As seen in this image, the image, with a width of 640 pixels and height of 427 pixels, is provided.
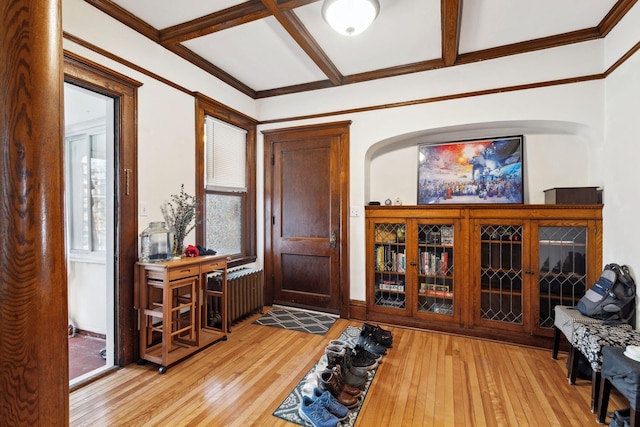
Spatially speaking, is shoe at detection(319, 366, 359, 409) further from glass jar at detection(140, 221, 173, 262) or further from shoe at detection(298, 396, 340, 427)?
glass jar at detection(140, 221, 173, 262)

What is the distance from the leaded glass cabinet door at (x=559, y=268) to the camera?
2738mm

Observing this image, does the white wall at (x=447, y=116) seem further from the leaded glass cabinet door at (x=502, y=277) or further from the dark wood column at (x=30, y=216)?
the dark wood column at (x=30, y=216)

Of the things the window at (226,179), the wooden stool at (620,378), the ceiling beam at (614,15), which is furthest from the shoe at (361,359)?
the ceiling beam at (614,15)

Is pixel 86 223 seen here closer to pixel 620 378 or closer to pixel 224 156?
pixel 224 156

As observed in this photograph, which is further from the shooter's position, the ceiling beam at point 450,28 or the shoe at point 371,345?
the shoe at point 371,345

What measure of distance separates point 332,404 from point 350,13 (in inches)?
102

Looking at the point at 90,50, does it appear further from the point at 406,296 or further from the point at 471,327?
the point at 471,327

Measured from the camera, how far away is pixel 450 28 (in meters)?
2.43

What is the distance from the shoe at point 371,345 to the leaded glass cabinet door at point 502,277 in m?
1.09

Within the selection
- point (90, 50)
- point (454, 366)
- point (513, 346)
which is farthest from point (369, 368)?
point (90, 50)

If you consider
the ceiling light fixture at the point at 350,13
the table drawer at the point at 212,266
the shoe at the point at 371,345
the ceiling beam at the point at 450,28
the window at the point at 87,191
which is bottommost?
the shoe at the point at 371,345

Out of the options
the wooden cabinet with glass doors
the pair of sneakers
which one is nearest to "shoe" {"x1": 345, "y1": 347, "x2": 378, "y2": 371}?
→ the pair of sneakers

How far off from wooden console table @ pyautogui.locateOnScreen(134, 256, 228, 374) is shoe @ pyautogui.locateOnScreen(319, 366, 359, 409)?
124cm

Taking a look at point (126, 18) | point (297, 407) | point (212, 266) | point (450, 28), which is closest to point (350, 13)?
point (450, 28)
